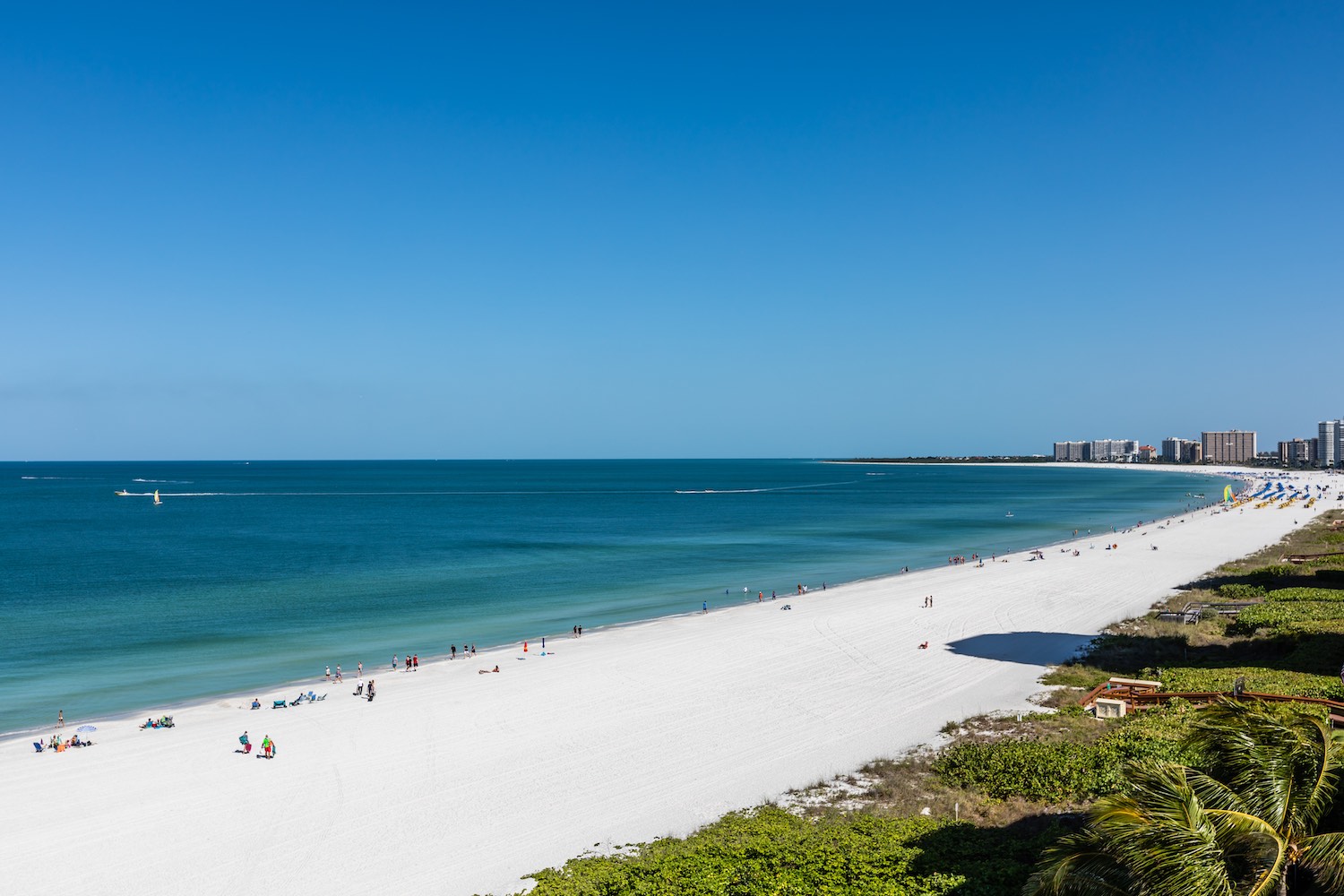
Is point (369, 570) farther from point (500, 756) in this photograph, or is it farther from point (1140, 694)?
point (1140, 694)

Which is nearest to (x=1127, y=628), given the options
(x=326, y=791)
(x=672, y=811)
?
(x=672, y=811)

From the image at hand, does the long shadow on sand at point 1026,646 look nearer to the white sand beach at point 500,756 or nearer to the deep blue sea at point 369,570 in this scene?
the white sand beach at point 500,756

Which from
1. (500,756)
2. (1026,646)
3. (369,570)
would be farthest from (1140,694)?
(369,570)

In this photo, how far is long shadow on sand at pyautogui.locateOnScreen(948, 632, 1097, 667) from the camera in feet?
107

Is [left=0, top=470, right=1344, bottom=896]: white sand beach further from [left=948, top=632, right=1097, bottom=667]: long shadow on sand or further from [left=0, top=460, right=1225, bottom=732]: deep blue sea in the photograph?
[left=0, top=460, right=1225, bottom=732]: deep blue sea

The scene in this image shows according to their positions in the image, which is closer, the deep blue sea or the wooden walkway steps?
the wooden walkway steps

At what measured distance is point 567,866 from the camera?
51.4 feet

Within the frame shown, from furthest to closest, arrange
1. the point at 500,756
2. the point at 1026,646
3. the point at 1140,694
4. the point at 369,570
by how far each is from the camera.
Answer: the point at 369,570 < the point at 1026,646 < the point at 1140,694 < the point at 500,756

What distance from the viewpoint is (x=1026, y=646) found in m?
34.8

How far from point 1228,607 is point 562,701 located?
104ft

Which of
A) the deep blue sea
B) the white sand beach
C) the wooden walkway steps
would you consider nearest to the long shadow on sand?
the white sand beach

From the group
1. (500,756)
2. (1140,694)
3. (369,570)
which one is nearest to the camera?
(500,756)

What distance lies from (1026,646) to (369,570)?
5052cm

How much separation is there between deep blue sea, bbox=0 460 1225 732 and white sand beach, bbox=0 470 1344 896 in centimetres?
559
